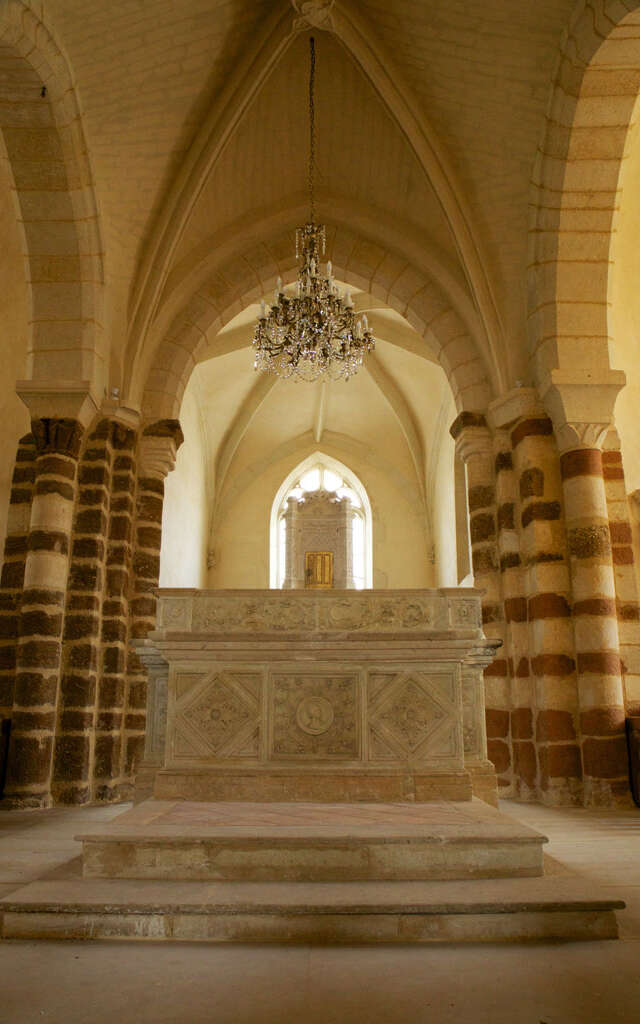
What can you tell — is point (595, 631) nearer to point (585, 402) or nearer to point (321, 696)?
point (585, 402)

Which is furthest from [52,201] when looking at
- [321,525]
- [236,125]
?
[321,525]

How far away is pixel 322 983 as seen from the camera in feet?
8.11

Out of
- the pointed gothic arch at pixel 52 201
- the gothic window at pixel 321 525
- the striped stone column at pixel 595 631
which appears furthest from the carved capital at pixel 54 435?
the gothic window at pixel 321 525

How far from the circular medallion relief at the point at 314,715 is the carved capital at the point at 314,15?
22.0 feet

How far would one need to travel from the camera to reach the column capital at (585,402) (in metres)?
7.66

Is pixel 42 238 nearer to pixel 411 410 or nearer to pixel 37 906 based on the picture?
pixel 37 906

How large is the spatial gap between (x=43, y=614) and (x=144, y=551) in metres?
1.69

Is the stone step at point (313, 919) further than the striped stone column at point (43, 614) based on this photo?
No

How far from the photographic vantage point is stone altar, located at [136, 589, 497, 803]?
16.3 feet

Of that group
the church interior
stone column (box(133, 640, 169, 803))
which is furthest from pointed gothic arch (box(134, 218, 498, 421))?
stone column (box(133, 640, 169, 803))

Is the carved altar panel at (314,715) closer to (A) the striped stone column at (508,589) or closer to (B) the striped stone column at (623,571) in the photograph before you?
(A) the striped stone column at (508,589)

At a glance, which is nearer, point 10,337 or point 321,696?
point 321,696

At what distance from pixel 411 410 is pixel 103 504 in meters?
8.75

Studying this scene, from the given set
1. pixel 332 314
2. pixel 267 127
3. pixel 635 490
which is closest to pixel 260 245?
pixel 267 127
